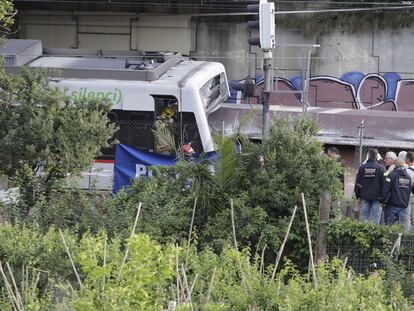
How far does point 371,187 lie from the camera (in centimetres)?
1521


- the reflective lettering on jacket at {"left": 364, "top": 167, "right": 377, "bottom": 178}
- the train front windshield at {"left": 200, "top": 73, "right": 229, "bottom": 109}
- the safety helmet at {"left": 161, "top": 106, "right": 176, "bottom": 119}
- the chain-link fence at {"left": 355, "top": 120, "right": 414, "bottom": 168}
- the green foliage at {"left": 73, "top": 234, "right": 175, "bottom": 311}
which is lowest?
the chain-link fence at {"left": 355, "top": 120, "right": 414, "bottom": 168}

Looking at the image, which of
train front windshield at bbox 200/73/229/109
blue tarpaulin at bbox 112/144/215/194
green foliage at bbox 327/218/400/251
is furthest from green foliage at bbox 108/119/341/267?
train front windshield at bbox 200/73/229/109

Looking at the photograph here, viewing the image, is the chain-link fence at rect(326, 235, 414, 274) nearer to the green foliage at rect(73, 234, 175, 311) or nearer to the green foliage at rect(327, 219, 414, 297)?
the green foliage at rect(327, 219, 414, 297)

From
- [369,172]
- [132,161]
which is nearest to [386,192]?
[369,172]

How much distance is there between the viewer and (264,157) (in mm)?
13031

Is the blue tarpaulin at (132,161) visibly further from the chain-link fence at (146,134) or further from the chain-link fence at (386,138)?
the chain-link fence at (386,138)

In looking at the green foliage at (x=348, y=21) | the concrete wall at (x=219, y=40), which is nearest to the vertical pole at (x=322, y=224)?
the concrete wall at (x=219, y=40)

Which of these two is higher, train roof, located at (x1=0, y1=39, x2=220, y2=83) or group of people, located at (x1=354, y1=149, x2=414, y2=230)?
train roof, located at (x1=0, y1=39, x2=220, y2=83)

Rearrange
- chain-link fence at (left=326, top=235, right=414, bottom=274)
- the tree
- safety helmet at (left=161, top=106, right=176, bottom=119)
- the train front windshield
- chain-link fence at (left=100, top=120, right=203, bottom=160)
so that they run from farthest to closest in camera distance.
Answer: the train front windshield
safety helmet at (left=161, top=106, right=176, bottom=119)
chain-link fence at (left=100, top=120, right=203, bottom=160)
the tree
chain-link fence at (left=326, top=235, right=414, bottom=274)

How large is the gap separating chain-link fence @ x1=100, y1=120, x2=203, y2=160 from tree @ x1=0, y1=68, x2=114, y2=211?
4.66 metres

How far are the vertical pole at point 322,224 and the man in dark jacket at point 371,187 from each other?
3503 millimetres

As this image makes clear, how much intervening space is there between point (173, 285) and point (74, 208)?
3.86m

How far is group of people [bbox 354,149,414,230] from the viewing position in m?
14.9

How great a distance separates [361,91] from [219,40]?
4.88m
